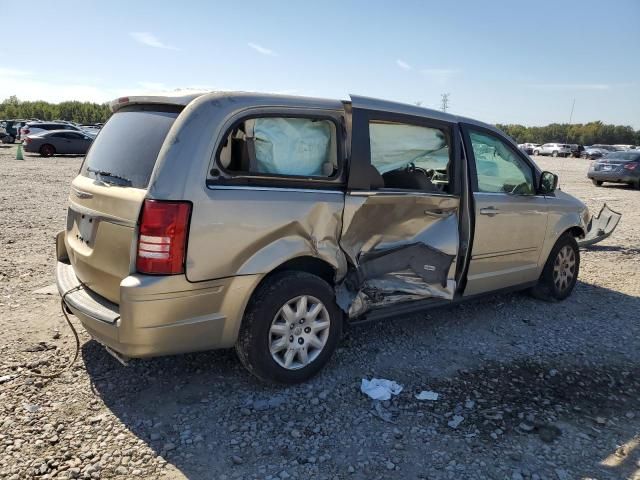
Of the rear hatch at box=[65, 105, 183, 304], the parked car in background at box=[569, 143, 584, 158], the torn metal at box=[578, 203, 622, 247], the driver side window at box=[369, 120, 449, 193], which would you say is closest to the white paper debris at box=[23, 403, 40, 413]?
the rear hatch at box=[65, 105, 183, 304]

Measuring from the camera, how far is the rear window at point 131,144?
3004mm

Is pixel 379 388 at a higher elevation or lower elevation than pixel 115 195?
lower

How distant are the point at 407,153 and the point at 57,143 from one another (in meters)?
26.2

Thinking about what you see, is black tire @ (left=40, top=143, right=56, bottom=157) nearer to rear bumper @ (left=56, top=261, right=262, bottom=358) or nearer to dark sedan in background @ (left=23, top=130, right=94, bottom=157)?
dark sedan in background @ (left=23, top=130, right=94, bottom=157)

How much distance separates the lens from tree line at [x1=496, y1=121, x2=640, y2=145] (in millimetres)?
92625

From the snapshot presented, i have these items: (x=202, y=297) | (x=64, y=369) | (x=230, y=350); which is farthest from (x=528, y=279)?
(x=64, y=369)

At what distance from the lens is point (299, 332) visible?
340cm

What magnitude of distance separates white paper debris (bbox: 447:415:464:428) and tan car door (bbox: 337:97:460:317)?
3.21 feet

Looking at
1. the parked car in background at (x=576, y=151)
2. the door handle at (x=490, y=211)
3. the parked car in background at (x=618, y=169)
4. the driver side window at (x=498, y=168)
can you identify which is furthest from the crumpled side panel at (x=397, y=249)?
the parked car in background at (x=576, y=151)

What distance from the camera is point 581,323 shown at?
4.92 meters

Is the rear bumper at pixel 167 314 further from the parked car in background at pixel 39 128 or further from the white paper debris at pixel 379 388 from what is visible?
the parked car in background at pixel 39 128

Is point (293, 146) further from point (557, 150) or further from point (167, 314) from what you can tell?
point (557, 150)

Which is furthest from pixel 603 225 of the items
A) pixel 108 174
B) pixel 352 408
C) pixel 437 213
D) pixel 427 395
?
pixel 108 174

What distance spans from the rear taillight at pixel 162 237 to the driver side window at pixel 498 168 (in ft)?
8.99
